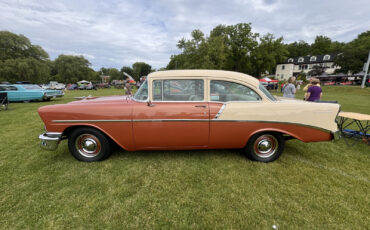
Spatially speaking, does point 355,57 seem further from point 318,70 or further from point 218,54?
point 218,54

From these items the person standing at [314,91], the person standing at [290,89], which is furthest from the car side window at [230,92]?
the person standing at [290,89]

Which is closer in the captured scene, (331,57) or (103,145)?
(103,145)

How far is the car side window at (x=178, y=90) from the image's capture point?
2811mm

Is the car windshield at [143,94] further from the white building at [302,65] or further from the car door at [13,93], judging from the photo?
the white building at [302,65]

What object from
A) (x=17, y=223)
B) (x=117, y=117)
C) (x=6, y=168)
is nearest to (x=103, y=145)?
(x=117, y=117)

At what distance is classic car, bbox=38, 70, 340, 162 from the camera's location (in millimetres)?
2713

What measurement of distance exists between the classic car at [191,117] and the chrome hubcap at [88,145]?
0.06 feet

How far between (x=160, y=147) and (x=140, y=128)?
519 mm

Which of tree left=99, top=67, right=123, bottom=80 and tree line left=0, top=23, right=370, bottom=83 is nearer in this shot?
tree line left=0, top=23, right=370, bottom=83

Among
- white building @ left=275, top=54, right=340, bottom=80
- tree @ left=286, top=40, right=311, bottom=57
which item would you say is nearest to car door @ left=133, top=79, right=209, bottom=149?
white building @ left=275, top=54, right=340, bottom=80

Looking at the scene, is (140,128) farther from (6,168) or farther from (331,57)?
(331,57)

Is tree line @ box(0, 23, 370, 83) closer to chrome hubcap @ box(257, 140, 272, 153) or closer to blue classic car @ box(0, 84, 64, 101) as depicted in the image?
blue classic car @ box(0, 84, 64, 101)

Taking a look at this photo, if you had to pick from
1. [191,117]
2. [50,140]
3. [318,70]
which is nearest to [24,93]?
[50,140]

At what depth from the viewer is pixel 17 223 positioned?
1.78 meters
